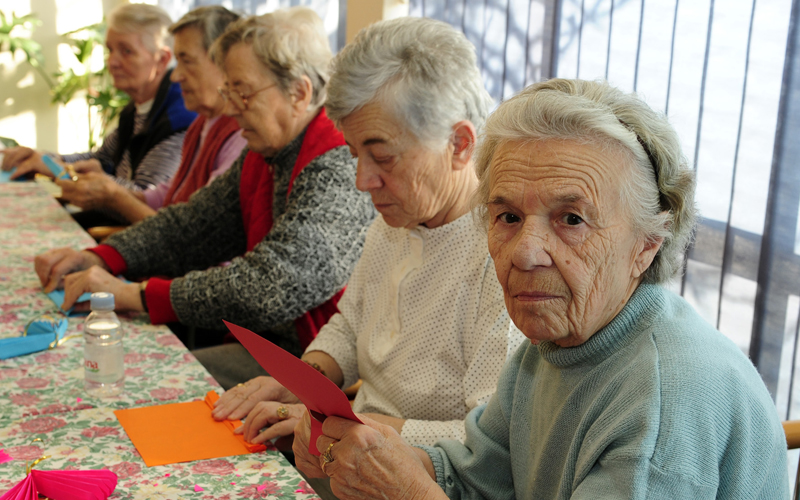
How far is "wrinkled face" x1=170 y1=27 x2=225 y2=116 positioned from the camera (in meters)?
2.99

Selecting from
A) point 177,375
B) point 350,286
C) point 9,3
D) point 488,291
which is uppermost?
point 9,3

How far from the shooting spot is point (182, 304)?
1869 mm

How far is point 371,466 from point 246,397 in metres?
0.45

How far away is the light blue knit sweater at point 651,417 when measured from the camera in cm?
81

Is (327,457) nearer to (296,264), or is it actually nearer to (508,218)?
(508,218)

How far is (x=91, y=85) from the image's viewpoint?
679cm

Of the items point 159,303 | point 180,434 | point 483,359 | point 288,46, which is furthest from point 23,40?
point 483,359

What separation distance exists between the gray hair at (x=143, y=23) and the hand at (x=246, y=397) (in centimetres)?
292

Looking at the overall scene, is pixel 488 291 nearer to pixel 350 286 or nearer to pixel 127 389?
pixel 350 286

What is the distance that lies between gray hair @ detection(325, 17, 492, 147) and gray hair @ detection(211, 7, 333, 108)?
2.07 ft

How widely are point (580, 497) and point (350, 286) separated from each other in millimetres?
981

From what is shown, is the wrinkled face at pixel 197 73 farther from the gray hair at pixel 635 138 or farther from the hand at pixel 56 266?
the gray hair at pixel 635 138

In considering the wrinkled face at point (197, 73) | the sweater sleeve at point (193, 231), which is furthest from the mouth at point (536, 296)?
the wrinkled face at point (197, 73)

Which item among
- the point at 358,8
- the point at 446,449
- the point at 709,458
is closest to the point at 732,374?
the point at 709,458
